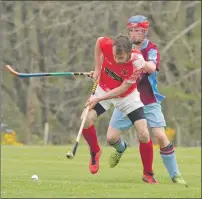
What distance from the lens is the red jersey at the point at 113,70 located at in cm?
1319

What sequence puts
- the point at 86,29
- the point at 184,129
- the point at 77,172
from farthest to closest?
1. the point at 86,29
2. the point at 184,129
3. the point at 77,172

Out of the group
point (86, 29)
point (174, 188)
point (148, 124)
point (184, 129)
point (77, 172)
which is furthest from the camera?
point (86, 29)

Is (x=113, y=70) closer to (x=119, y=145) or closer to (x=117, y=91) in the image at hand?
(x=117, y=91)

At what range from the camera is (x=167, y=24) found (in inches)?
1459

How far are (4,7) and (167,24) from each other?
613 centimetres

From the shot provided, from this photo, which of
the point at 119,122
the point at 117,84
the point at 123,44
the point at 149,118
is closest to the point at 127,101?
→ the point at 117,84

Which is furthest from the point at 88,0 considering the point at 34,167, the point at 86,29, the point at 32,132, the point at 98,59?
the point at 98,59

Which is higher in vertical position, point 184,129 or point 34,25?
point 34,25

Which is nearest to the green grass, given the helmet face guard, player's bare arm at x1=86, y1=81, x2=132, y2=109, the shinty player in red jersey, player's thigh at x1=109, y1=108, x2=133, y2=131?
player's thigh at x1=109, y1=108, x2=133, y2=131

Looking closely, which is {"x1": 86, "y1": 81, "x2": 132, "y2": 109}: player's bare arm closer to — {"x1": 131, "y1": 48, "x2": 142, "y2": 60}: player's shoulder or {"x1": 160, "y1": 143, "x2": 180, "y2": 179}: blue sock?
{"x1": 131, "y1": 48, "x2": 142, "y2": 60}: player's shoulder

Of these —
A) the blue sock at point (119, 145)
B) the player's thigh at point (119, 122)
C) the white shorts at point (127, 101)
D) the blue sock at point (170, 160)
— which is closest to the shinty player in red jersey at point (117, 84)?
the white shorts at point (127, 101)

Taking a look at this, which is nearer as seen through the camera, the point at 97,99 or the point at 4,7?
the point at 97,99

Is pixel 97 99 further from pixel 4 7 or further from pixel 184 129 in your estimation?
pixel 4 7

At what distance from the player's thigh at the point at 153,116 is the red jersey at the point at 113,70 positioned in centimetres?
50
